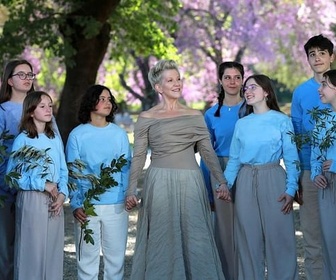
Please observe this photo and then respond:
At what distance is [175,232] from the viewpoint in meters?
7.67

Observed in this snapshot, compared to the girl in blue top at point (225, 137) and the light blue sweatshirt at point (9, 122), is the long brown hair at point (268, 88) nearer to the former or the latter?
the girl in blue top at point (225, 137)

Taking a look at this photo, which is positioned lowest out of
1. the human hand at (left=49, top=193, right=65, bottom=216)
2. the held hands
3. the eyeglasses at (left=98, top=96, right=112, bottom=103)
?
the human hand at (left=49, top=193, right=65, bottom=216)

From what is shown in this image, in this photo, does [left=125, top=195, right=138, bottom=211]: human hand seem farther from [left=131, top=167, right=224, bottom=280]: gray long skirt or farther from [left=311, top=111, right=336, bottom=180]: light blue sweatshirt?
[left=311, top=111, right=336, bottom=180]: light blue sweatshirt

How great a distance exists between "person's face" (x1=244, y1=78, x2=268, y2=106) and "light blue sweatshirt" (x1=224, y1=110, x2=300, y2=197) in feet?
0.38

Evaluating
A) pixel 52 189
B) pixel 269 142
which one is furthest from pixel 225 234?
pixel 52 189

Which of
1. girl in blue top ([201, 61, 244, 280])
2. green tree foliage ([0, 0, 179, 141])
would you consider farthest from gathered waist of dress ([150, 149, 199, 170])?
green tree foliage ([0, 0, 179, 141])

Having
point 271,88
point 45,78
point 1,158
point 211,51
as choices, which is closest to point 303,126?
point 271,88

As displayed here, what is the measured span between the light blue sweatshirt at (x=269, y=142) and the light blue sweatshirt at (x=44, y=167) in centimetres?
145

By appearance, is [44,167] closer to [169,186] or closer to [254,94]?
[169,186]

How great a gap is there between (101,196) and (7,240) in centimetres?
91

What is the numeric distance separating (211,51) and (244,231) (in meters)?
33.5

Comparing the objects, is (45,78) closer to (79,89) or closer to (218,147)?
(79,89)

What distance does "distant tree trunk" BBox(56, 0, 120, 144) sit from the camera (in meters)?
18.7

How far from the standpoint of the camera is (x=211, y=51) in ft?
135
